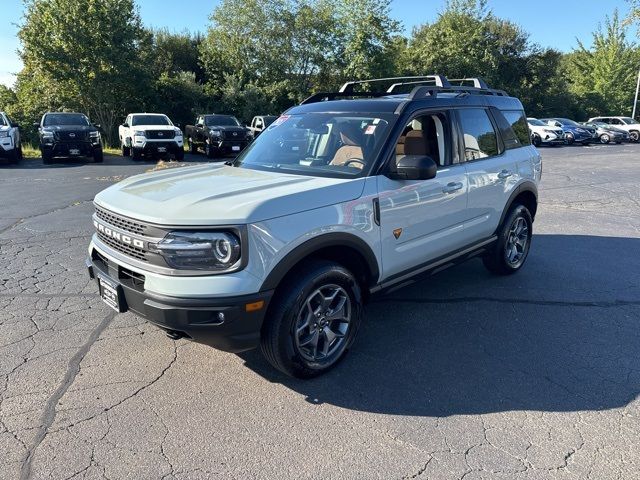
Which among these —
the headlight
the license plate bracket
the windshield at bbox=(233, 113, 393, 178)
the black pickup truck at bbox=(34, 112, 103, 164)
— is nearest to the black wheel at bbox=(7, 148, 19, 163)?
the black pickup truck at bbox=(34, 112, 103, 164)

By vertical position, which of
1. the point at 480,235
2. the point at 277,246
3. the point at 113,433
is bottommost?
the point at 113,433

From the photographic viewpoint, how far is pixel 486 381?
3312mm

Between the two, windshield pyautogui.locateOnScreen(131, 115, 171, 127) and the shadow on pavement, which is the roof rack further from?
windshield pyautogui.locateOnScreen(131, 115, 171, 127)

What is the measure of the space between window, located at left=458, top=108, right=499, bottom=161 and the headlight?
266cm

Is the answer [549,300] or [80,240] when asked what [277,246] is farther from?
[80,240]

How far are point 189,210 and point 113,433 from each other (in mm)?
1346

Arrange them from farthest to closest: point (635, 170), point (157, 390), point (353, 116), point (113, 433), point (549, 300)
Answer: point (635, 170) → point (549, 300) → point (353, 116) → point (157, 390) → point (113, 433)

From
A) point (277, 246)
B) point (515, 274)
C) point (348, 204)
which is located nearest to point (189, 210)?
point (277, 246)

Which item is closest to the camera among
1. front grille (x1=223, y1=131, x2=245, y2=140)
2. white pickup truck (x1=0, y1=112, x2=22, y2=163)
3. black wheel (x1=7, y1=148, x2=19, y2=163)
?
white pickup truck (x1=0, y1=112, x2=22, y2=163)

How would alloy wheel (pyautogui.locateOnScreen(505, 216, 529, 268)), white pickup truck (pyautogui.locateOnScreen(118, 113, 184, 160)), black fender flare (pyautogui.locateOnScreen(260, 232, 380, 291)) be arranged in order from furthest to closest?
white pickup truck (pyautogui.locateOnScreen(118, 113, 184, 160)), alloy wheel (pyautogui.locateOnScreen(505, 216, 529, 268)), black fender flare (pyautogui.locateOnScreen(260, 232, 380, 291))

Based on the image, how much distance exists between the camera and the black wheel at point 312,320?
3.04m

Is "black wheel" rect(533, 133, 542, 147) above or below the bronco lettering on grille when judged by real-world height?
above

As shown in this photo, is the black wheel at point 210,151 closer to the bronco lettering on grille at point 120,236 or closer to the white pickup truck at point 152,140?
the white pickup truck at point 152,140

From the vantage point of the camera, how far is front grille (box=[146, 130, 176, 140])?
1871 centimetres
